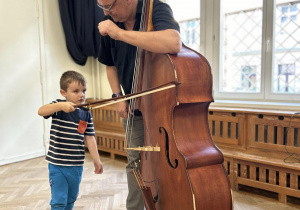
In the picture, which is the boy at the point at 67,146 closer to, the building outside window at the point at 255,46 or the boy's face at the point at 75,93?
the boy's face at the point at 75,93

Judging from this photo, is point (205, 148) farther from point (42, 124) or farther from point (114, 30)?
point (42, 124)

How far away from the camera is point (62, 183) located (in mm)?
1569

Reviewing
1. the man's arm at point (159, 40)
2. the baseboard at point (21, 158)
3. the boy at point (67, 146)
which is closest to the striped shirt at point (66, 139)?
the boy at point (67, 146)

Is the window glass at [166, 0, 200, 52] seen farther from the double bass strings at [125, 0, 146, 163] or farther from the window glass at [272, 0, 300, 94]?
the double bass strings at [125, 0, 146, 163]

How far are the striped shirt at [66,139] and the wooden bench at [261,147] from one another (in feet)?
4.61

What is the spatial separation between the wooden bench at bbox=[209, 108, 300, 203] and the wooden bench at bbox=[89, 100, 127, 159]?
1.34 metres

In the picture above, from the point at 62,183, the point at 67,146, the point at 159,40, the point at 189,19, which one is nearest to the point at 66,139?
the point at 67,146

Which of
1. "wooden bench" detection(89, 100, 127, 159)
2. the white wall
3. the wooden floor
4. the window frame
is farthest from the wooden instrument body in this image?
the white wall

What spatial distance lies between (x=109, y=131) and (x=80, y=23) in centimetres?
156

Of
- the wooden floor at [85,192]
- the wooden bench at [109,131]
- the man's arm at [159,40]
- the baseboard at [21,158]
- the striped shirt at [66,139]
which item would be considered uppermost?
the man's arm at [159,40]

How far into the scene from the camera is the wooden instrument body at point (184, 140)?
1021 millimetres

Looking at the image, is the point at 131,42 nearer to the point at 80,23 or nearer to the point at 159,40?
the point at 159,40

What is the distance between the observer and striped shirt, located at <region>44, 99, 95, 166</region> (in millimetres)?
1572

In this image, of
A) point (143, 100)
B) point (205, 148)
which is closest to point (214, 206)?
point (205, 148)
